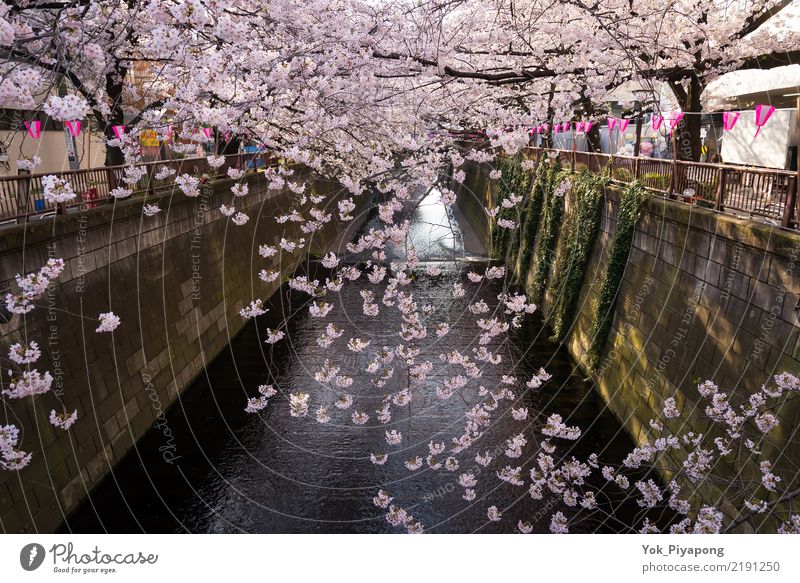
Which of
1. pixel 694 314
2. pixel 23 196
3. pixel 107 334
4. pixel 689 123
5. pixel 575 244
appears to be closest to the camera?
pixel 23 196

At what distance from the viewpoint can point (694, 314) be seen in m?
10.2

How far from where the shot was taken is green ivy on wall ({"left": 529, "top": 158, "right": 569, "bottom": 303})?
18859 mm

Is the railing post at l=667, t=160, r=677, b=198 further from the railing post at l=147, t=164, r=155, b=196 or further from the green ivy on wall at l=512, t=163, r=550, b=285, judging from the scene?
the railing post at l=147, t=164, r=155, b=196

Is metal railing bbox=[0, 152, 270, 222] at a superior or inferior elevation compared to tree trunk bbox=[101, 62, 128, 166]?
inferior

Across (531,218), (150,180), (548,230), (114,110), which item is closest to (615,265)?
(548,230)

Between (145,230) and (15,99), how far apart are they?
7.81m

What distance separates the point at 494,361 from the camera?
14758mm

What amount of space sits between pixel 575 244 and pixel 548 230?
2817 millimetres

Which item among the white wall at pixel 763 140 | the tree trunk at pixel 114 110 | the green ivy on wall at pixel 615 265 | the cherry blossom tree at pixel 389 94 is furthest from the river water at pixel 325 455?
the white wall at pixel 763 140

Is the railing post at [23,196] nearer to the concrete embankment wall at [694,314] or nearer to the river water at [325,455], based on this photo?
the river water at [325,455]

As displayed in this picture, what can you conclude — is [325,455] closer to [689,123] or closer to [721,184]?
[721,184]

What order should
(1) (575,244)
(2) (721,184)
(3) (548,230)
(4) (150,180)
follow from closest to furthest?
(2) (721,184), (4) (150,180), (1) (575,244), (3) (548,230)

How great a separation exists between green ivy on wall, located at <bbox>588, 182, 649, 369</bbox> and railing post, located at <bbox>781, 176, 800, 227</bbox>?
15.8 feet

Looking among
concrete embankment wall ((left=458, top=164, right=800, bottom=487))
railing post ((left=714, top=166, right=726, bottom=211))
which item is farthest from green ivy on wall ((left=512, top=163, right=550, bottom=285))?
railing post ((left=714, top=166, right=726, bottom=211))
